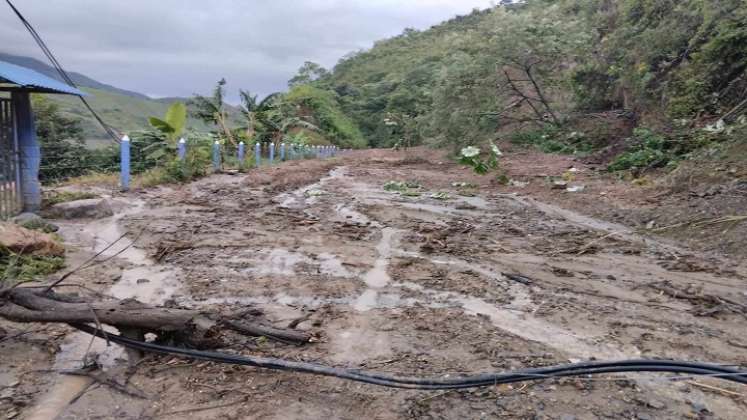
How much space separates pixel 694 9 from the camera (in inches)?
551

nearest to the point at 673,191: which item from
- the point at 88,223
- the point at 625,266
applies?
the point at 625,266

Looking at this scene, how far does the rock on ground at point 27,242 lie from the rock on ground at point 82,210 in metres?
2.64

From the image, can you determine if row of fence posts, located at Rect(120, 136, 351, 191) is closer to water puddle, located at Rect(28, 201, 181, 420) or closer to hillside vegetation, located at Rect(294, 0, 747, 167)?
water puddle, located at Rect(28, 201, 181, 420)

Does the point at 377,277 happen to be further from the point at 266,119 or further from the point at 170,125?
the point at 266,119

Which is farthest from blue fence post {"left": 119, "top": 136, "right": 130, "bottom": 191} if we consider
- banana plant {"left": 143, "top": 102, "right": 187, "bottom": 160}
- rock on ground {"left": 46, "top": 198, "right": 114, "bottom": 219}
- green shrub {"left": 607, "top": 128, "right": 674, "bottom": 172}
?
green shrub {"left": 607, "top": 128, "right": 674, "bottom": 172}

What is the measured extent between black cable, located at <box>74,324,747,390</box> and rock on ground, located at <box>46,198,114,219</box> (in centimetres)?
597

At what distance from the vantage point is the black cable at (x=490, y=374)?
125 inches

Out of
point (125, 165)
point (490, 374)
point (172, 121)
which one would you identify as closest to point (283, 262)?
point (490, 374)

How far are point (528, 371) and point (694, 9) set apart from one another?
1440 centimetres

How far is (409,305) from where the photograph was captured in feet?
16.7

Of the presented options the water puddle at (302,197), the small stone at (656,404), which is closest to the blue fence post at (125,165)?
the water puddle at (302,197)

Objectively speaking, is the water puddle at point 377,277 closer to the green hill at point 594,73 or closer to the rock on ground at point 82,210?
the rock on ground at point 82,210

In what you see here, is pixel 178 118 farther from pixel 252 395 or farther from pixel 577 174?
pixel 252 395

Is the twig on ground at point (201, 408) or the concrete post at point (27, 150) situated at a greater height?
the concrete post at point (27, 150)
